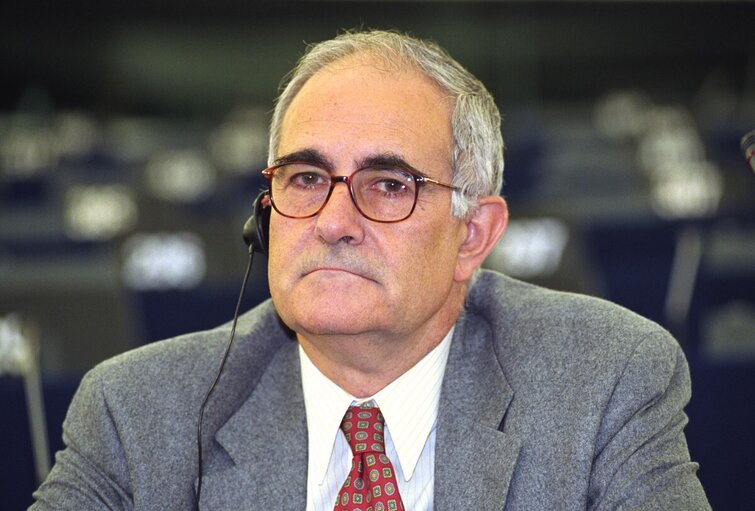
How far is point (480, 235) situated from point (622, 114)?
7978mm

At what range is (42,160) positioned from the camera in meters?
7.73

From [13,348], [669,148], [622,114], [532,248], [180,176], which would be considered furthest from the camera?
[622,114]

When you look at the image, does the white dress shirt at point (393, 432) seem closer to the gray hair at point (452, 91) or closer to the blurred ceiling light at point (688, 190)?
the gray hair at point (452, 91)

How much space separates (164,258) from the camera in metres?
4.03

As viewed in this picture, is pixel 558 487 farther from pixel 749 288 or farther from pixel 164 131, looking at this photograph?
pixel 164 131

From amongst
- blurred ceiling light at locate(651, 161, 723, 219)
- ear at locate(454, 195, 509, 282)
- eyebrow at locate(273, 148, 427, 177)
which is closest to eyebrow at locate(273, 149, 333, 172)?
eyebrow at locate(273, 148, 427, 177)

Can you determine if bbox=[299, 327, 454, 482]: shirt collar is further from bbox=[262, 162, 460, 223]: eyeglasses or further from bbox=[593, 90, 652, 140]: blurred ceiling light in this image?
bbox=[593, 90, 652, 140]: blurred ceiling light

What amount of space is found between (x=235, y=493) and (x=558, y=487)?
55 cm

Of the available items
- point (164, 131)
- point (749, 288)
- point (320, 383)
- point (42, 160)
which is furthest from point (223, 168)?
point (320, 383)

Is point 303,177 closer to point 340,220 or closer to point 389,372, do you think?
point 340,220

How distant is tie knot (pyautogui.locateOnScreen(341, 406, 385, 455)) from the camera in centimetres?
175

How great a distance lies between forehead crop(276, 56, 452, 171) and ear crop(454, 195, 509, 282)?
156mm

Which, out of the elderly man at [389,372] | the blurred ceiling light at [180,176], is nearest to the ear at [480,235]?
the elderly man at [389,372]

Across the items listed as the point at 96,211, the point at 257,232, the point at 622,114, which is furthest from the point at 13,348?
the point at 622,114
